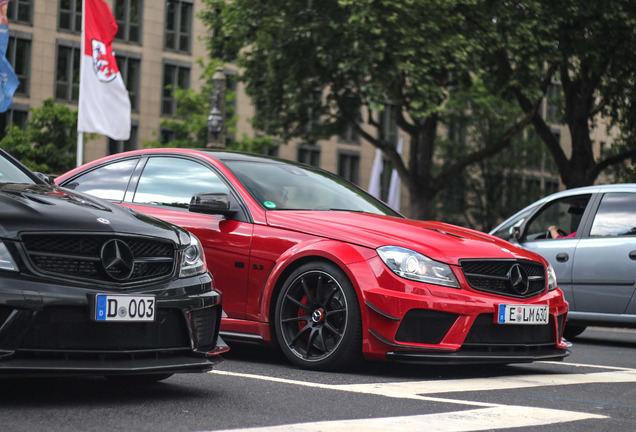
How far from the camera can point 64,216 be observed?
499 centimetres

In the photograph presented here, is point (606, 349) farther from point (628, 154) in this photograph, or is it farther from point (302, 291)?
point (628, 154)

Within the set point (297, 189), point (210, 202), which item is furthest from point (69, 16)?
point (210, 202)

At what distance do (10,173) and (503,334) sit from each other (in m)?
3.22

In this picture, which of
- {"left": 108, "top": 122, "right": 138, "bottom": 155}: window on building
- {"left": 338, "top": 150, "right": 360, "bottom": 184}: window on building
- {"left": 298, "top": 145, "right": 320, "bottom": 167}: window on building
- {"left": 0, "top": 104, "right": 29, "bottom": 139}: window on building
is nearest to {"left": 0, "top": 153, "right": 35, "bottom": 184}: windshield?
{"left": 0, "top": 104, "right": 29, "bottom": 139}: window on building

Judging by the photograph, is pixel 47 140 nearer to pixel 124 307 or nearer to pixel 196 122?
pixel 196 122

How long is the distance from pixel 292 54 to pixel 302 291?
20.6m

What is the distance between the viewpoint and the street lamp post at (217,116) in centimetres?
2161

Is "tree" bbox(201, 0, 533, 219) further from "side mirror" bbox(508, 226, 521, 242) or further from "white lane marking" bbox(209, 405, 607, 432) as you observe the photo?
"white lane marking" bbox(209, 405, 607, 432)

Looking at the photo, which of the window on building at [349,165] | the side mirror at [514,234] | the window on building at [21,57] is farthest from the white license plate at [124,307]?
the window on building at [349,165]

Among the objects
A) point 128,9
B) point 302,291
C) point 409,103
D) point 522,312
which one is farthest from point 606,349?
point 128,9

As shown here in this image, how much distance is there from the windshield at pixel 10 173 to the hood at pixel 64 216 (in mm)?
160

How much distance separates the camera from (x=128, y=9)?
4756 cm

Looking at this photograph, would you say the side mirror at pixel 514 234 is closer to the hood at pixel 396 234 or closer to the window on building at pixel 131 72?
the hood at pixel 396 234

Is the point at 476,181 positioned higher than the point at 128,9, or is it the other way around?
the point at 128,9
